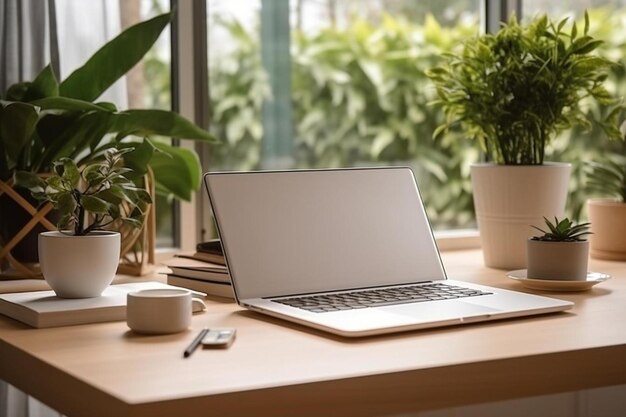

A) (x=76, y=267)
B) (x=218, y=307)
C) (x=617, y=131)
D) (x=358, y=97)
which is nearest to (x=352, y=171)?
(x=218, y=307)

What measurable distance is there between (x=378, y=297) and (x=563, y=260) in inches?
13.8

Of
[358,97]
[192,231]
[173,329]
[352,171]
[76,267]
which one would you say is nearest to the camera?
[173,329]

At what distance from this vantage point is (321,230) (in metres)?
1.53

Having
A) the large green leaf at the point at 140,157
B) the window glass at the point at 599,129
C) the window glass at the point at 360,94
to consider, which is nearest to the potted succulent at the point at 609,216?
the large green leaf at the point at 140,157

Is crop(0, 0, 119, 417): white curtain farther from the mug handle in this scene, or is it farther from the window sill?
the window sill

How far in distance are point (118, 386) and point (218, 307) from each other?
0.47 meters

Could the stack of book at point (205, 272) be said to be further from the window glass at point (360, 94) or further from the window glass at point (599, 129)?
the window glass at point (360, 94)

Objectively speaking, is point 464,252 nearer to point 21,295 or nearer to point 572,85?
point 572,85

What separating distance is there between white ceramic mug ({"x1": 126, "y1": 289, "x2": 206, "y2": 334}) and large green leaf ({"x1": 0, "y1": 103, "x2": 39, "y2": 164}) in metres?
0.47

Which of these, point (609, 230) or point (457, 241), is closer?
point (609, 230)

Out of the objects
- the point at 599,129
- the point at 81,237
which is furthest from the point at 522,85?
the point at 599,129

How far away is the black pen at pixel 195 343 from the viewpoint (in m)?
1.11

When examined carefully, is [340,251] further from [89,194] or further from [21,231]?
[21,231]

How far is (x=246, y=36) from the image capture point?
3.67 meters
